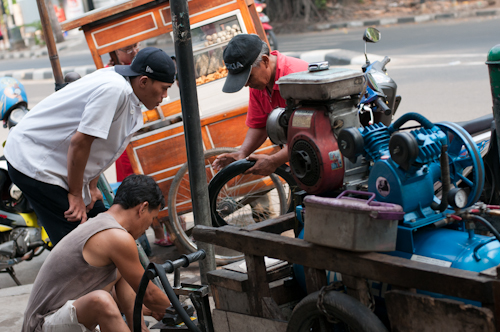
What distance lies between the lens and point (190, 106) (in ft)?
8.59

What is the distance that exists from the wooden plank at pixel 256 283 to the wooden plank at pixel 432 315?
59 cm

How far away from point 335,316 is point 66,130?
155 centimetres

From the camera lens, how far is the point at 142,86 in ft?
8.75

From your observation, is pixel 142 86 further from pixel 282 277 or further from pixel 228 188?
pixel 228 188

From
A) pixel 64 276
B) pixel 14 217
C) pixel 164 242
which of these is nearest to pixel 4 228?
pixel 14 217

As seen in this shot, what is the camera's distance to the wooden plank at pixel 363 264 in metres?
1.63

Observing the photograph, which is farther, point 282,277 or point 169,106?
point 169,106

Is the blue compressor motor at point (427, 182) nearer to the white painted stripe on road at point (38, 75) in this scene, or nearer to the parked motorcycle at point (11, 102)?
the parked motorcycle at point (11, 102)

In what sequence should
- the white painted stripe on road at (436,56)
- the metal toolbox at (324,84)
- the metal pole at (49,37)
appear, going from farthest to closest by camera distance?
the white painted stripe on road at (436,56), the metal pole at (49,37), the metal toolbox at (324,84)

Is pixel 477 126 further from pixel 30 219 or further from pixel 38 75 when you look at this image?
pixel 38 75

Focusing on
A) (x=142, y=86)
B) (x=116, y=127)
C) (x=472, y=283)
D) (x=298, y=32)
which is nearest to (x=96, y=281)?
(x=116, y=127)

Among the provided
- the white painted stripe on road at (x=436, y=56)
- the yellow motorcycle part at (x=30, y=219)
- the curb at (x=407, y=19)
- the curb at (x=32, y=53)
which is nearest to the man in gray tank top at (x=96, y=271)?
the yellow motorcycle part at (x=30, y=219)

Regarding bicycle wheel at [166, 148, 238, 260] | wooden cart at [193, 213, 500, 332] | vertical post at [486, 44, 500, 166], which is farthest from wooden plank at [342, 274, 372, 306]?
bicycle wheel at [166, 148, 238, 260]

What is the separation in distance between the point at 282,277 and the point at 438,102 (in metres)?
4.97
